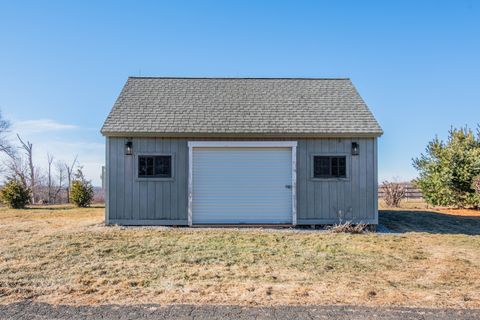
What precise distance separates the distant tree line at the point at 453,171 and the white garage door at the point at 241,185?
820 cm

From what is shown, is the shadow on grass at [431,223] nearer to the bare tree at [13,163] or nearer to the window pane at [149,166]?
the window pane at [149,166]

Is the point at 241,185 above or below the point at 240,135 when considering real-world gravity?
below

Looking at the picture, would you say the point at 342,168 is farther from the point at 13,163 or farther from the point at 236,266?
the point at 13,163

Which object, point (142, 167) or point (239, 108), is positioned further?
point (239, 108)

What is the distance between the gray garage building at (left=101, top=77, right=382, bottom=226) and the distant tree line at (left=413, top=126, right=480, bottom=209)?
6396 mm

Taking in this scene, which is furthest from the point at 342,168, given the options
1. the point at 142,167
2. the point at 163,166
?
the point at 142,167

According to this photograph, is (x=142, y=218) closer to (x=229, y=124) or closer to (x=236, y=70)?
(x=229, y=124)

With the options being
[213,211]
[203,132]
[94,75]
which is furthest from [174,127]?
[94,75]

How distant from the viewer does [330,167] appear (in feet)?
32.0

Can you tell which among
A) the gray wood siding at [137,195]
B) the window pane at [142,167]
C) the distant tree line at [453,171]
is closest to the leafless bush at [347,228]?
the gray wood siding at [137,195]

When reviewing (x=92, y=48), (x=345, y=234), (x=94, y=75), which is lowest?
Answer: (x=345, y=234)

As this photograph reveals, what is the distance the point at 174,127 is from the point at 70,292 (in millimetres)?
5894

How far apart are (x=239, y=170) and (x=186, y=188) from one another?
5.04 ft

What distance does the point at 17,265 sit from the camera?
18.5 feet
